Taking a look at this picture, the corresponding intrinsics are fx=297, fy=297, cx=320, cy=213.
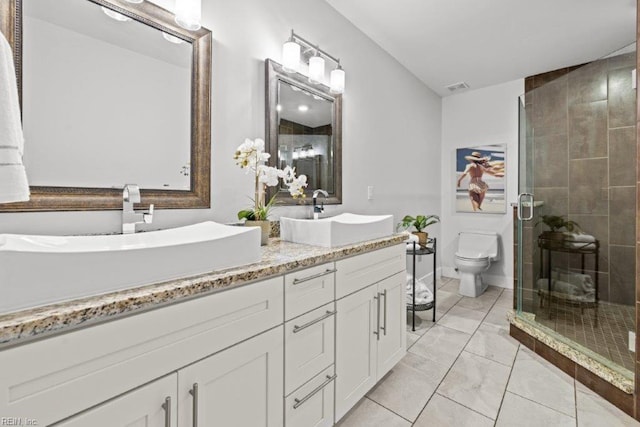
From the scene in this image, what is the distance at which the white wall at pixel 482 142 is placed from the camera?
3484 mm

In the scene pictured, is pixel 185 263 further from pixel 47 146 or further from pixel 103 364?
pixel 47 146

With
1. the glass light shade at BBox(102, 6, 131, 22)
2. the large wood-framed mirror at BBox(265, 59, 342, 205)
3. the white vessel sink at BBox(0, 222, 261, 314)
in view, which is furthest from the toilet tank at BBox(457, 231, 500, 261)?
the glass light shade at BBox(102, 6, 131, 22)

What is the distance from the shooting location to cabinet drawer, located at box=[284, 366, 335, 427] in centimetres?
114

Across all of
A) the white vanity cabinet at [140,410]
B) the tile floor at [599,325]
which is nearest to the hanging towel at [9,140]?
the white vanity cabinet at [140,410]

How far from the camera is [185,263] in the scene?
866mm

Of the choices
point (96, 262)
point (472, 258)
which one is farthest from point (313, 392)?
point (472, 258)

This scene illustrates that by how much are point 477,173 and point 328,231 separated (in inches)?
121

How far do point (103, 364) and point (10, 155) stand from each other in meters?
0.51

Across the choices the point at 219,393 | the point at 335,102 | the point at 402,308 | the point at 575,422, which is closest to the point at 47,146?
the point at 219,393

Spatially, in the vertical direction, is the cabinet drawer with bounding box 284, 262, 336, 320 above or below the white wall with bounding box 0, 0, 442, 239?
below

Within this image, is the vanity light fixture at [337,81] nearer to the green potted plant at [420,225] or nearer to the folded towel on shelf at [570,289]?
the green potted plant at [420,225]

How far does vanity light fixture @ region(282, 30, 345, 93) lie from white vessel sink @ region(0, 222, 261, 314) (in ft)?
3.99

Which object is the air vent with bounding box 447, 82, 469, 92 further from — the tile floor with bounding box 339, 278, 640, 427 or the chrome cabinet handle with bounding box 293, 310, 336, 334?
the chrome cabinet handle with bounding box 293, 310, 336, 334

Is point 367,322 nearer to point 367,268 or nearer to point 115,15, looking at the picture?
point 367,268
